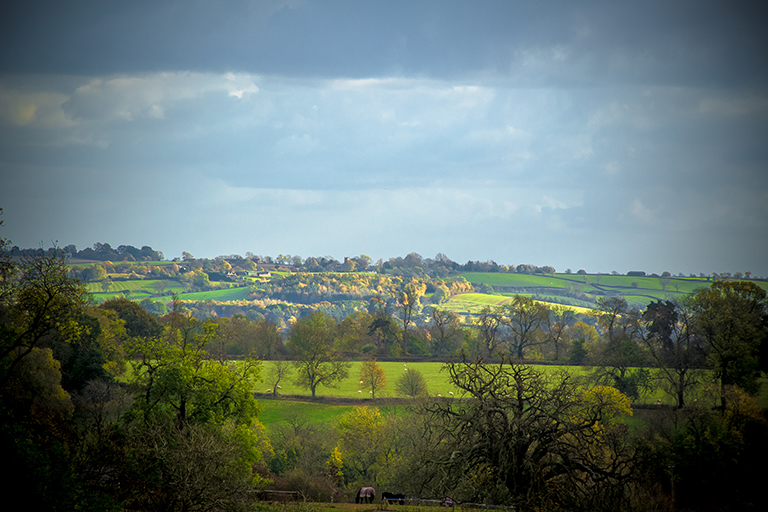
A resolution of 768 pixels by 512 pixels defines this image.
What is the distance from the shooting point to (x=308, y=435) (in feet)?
137

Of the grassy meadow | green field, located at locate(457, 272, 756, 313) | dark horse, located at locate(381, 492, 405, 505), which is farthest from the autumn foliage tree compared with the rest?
green field, located at locate(457, 272, 756, 313)

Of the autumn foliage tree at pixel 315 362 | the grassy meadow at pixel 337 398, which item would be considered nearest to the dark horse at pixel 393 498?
the grassy meadow at pixel 337 398

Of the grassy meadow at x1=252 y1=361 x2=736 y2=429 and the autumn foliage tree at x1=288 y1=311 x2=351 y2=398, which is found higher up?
the autumn foliage tree at x1=288 y1=311 x2=351 y2=398

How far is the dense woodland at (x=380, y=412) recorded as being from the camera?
43.8ft

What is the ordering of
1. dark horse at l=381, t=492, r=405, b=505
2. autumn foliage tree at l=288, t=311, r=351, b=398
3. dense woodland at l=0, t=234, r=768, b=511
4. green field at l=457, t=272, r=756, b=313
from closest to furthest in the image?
1. dense woodland at l=0, t=234, r=768, b=511
2. dark horse at l=381, t=492, r=405, b=505
3. autumn foliage tree at l=288, t=311, r=351, b=398
4. green field at l=457, t=272, r=756, b=313

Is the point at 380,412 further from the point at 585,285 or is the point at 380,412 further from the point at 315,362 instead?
the point at 585,285

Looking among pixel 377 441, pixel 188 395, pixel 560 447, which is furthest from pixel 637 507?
pixel 377 441

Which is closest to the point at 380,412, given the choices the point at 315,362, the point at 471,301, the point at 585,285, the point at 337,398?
the point at 337,398

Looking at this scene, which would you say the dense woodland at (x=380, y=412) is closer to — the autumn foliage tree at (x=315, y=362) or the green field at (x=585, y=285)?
the autumn foliage tree at (x=315, y=362)

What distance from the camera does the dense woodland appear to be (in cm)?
1334

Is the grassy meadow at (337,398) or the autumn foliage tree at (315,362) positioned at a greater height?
the autumn foliage tree at (315,362)

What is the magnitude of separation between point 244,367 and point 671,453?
87.1 ft

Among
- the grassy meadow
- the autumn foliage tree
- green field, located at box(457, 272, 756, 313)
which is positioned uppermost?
green field, located at box(457, 272, 756, 313)

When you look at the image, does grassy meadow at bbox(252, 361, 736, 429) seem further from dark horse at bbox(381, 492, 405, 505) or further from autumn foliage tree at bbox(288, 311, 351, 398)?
dark horse at bbox(381, 492, 405, 505)
